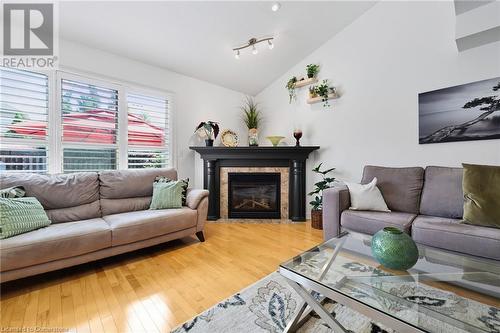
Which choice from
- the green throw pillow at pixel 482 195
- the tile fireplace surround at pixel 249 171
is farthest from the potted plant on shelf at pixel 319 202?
the green throw pillow at pixel 482 195

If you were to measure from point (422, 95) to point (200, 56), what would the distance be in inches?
116

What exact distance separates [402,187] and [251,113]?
2.72 m

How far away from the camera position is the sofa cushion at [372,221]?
2.00 meters

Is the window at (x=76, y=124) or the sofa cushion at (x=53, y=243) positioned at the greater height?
the window at (x=76, y=124)

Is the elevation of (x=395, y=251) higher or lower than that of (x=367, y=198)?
lower

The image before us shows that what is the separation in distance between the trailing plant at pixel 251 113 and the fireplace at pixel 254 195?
3.56 feet

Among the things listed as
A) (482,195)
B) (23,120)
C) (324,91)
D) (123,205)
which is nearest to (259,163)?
(324,91)

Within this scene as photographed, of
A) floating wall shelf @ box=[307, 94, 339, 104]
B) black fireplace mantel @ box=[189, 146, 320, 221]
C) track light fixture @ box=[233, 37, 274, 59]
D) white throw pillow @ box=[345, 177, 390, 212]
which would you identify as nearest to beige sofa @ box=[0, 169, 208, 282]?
black fireplace mantel @ box=[189, 146, 320, 221]

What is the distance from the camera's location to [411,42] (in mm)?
2627

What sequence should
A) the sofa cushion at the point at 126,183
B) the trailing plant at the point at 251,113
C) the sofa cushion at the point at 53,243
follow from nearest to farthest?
the sofa cushion at the point at 53,243 → the sofa cushion at the point at 126,183 → the trailing plant at the point at 251,113

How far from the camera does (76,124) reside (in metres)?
2.64

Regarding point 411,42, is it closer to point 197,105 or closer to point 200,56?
point 200,56

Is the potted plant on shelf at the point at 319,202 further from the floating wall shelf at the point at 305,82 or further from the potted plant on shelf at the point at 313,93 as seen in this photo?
the floating wall shelf at the point at 305,82

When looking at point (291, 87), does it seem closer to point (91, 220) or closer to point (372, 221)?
point (372, 221)
